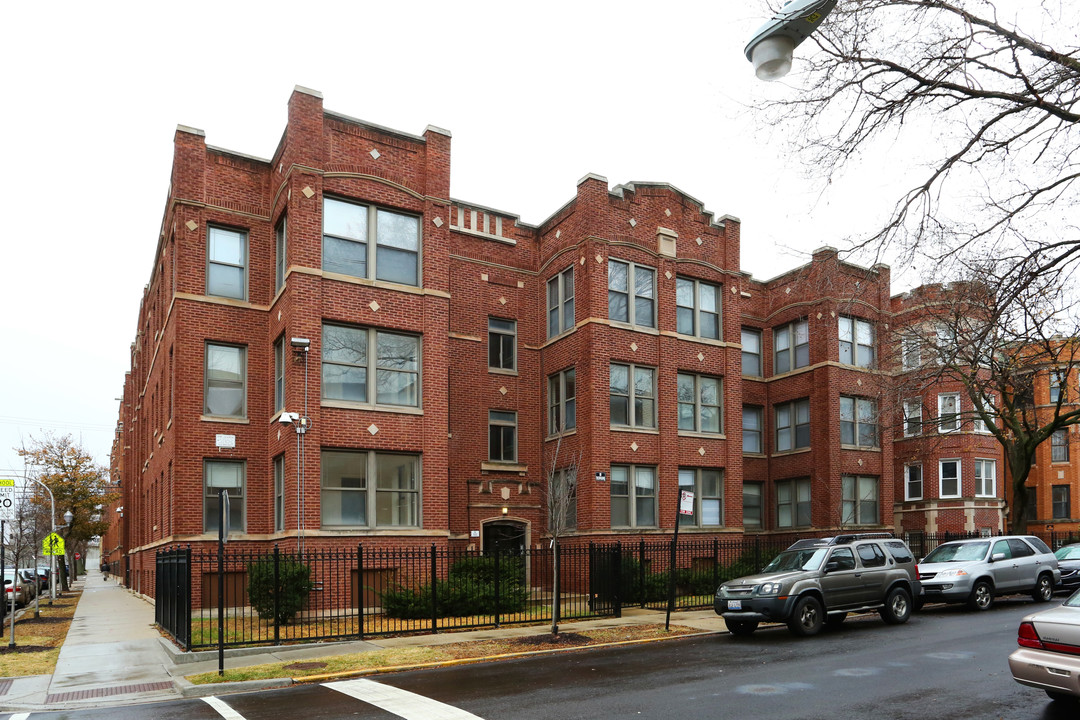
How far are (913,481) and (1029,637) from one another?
103ft

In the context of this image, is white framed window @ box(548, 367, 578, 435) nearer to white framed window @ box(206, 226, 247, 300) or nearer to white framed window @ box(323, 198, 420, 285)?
white framed window @ box(323, 198, 420, 285)

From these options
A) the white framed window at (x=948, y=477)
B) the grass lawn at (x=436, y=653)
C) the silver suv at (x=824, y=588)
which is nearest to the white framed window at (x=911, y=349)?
the silver suv at (x=824, y=588)

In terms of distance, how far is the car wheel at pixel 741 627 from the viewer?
15.8m

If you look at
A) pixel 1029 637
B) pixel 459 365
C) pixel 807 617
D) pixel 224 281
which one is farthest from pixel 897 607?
pixel 224 281

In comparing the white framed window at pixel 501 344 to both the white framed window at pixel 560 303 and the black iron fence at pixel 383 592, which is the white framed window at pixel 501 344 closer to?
the white framed window at pixel 560 303

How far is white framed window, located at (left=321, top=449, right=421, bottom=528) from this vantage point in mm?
20297

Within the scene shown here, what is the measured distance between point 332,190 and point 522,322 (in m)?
8.19

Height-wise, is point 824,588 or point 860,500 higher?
point 860,500

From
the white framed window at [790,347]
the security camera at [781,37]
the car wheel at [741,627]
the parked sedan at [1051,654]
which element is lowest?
the car wheel at [741,627]

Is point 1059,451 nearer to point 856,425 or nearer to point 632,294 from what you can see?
point 856,425

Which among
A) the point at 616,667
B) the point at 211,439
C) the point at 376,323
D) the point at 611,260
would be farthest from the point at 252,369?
the point at 616,667

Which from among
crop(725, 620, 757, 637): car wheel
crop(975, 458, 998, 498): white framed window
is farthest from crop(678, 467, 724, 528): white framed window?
crop(975, 458, 998, 498): white framed window

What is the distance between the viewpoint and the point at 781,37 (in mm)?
5352

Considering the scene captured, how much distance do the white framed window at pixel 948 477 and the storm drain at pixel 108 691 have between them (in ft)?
106
